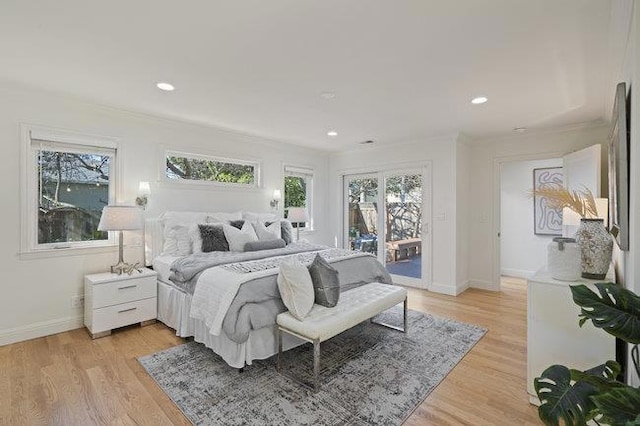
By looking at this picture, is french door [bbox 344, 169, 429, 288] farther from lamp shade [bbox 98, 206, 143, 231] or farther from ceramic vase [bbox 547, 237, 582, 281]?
lamp shade [bbox 98, 206, 143, 231]

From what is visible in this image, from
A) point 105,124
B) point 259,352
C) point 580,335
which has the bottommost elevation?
point 259,352

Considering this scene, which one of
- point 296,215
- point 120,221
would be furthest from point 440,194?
point 120,221

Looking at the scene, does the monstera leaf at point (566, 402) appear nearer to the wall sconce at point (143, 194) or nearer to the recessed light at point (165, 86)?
the recessed light at point (165, 86)

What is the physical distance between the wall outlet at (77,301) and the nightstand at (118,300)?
132mm

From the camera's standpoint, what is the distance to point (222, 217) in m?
4.18

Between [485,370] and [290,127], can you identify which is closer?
[485,370]

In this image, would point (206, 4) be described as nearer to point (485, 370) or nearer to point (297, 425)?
point (297, 425)

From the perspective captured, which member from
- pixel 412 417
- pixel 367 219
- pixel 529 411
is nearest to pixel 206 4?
pixel 412 417

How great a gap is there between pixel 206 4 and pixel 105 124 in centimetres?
252

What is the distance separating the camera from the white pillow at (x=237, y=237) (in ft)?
11.8

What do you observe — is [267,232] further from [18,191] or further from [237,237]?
[18,191]

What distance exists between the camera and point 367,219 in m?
5.96

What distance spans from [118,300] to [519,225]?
21.0 ft

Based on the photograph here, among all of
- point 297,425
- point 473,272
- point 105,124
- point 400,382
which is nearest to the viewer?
point 297,425
